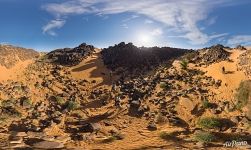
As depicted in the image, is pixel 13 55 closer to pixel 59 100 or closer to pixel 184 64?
pixel 59 100

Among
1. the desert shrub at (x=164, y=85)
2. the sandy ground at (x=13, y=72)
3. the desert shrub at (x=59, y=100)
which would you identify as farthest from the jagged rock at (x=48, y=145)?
the sandy ground at (x=13, y=72)

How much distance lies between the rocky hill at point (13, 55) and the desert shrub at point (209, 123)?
28.1 m

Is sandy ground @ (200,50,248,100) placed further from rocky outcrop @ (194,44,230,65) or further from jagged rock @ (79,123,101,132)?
jagged rock @ (79,123,101,132)

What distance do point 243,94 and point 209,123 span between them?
6.59 metres

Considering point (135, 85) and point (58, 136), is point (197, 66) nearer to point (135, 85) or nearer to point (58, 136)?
point (135, 85)

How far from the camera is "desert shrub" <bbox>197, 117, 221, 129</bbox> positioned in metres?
30.1

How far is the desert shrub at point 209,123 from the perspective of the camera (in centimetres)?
3011

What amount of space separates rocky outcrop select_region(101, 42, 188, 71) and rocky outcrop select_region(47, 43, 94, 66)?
3.17m

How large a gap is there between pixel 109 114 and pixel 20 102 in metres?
10.1

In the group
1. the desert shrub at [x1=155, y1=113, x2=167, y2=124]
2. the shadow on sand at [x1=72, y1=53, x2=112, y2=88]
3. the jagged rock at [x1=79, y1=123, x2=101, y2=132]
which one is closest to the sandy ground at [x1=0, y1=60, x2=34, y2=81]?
the shadow on sand at [x1=72, y1=53, x2=112, y2=88]

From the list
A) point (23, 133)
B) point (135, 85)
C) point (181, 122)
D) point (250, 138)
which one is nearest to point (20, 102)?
point (23, 133)

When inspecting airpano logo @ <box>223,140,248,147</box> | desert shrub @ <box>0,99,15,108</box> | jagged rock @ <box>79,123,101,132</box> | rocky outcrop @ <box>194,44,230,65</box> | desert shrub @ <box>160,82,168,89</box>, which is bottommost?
airpano logo @ <box>223,140,248,147</box>

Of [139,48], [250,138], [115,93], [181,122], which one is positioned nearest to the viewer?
[250,138]

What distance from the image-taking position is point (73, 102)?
3894 centimetres
